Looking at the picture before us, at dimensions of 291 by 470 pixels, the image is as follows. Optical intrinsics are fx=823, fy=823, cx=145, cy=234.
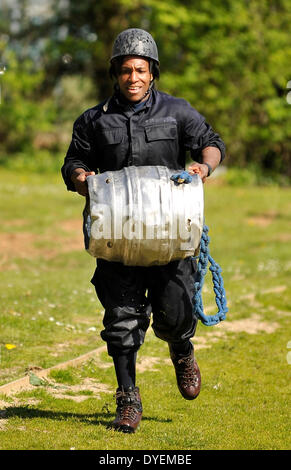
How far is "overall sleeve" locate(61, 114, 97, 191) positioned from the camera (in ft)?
17.3

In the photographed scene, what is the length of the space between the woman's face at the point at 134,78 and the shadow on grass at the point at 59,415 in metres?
2.13

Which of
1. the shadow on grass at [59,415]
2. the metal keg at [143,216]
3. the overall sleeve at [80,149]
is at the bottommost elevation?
the shadow on grass at [59,415]

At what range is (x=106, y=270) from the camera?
519 centimetres

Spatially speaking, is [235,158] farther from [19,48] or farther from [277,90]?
[19,48]

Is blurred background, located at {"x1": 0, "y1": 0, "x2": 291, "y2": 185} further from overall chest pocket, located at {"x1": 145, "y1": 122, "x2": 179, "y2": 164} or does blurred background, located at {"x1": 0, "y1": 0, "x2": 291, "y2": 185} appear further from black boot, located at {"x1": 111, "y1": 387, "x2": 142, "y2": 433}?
black boot, located at {"x1": 111, "y1": 387, "x2": 142, "y2": 433}

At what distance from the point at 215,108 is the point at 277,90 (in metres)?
2.12

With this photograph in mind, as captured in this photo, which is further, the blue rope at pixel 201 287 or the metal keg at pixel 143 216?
the blue rope at pixel 201 287

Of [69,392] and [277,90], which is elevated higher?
[277,90]

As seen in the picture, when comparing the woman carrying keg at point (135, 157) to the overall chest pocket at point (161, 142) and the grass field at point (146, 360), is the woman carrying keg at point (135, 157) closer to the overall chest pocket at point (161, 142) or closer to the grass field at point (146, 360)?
the overall chest pocket at point (161, 142)

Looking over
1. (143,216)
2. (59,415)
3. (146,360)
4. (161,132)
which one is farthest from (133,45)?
(146,360)

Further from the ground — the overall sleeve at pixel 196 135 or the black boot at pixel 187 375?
the overall sleeve at pixel 196 135

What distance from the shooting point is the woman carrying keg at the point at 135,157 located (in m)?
5.10

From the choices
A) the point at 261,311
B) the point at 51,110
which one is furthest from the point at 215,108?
the point at 261,311

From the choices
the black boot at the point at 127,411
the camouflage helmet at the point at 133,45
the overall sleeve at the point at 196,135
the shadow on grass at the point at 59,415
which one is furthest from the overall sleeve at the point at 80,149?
the shadow on grass at the point at 59,415
